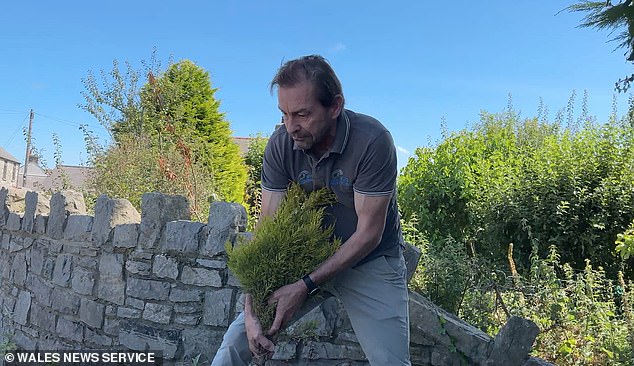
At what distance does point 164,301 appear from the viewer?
387 centimetres

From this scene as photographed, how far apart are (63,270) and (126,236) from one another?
960 millimetres

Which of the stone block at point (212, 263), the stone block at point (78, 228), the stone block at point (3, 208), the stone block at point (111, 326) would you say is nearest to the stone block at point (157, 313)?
the stone block at point (111, 326)

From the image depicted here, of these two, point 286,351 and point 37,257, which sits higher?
point 37,257

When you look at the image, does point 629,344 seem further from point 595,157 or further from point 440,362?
point 595,157

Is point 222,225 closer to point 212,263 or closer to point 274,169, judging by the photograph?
point 212,263

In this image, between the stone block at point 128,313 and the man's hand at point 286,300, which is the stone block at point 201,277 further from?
the man's hand at point 286,300

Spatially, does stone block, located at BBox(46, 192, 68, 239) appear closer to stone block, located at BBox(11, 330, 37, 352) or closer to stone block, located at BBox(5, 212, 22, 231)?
stone block, located at BBox(5, 212, 22, 231)

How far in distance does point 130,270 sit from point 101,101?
5.23m

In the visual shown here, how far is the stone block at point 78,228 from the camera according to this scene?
14.4 feet

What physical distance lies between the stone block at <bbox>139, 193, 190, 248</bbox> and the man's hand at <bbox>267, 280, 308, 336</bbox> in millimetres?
2055

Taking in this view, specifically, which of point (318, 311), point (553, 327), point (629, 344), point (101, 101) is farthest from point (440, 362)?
point (101, 101)

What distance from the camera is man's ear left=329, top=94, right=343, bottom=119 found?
2160mm

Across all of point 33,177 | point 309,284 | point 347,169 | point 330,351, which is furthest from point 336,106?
point 33,177

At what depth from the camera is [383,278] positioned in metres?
2.31
